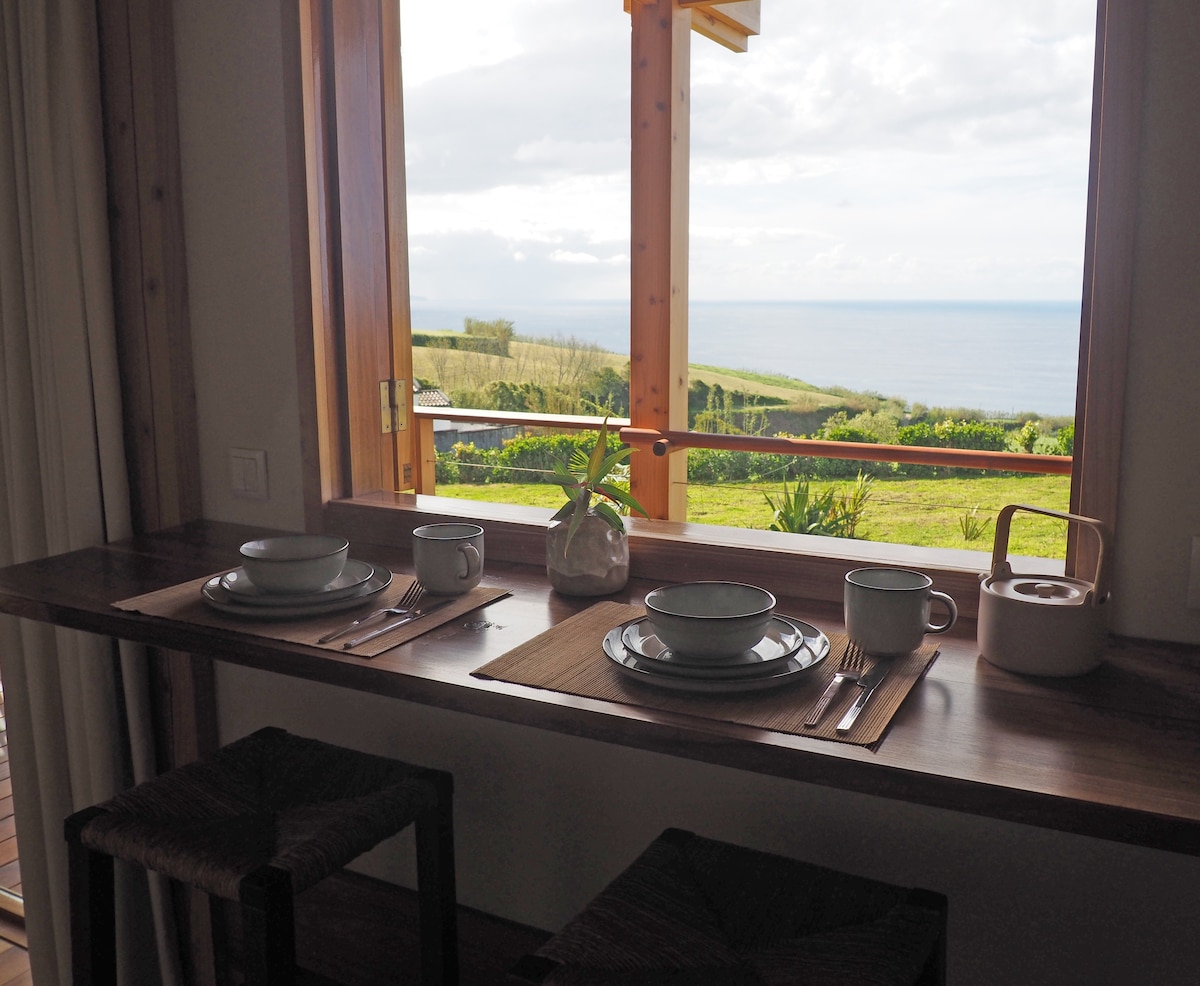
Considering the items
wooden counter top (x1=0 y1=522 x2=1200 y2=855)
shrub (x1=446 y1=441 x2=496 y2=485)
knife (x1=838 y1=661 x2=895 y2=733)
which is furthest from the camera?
shrub (x1=446 y1=441 x2=496 y2=485)

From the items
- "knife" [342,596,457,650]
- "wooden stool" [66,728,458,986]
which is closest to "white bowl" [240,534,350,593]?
"knife" [342,596,457,650]

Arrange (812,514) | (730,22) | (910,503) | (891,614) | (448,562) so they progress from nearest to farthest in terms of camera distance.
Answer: (891,614) < (448,562) < (730,22) < (812,514) < (910,503)

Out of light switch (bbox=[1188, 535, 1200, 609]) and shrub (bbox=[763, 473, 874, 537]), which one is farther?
shrub (bbox=[763, 473, 874, 537])

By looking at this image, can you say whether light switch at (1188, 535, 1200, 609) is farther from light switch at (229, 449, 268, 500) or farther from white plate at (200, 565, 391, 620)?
light switch at (229, 449, 268, 500)

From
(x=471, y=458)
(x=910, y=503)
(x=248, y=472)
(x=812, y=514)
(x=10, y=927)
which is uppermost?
(x=248, y=472)

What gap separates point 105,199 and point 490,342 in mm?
2129

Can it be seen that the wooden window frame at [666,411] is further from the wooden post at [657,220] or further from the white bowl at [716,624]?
the white bowl at [716,624]

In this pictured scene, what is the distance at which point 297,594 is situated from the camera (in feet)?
4.38

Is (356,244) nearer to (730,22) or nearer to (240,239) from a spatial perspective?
(240,239)

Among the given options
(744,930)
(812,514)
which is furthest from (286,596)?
(812,514)

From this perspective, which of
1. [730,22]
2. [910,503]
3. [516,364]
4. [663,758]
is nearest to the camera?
[663,758]

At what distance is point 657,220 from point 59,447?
4.37 ft

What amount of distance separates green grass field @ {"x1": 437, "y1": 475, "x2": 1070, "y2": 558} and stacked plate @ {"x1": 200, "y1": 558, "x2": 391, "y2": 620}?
478 centimetres

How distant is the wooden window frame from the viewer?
1.15 metres
